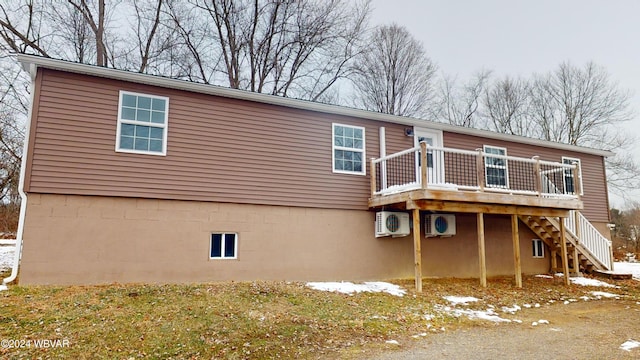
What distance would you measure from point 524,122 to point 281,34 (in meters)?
17.5

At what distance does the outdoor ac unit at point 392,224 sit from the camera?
9453mm

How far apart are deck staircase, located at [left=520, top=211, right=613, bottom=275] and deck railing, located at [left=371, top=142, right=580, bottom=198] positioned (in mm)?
935

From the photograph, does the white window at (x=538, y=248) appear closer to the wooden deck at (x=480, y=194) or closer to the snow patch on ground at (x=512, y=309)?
the wooden deck at (x=480, y=194)

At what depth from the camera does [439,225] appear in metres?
10.3

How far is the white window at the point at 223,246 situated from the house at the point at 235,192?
2cm

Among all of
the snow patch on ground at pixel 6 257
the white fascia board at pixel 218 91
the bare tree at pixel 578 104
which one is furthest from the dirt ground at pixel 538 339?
the bare tree at pixel 578 104

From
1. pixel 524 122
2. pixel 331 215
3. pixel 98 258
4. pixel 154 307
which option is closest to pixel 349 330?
pixel 154 307

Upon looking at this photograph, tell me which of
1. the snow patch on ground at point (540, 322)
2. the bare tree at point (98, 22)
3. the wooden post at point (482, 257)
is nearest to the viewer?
the snow patch on ground at point (540, 322)

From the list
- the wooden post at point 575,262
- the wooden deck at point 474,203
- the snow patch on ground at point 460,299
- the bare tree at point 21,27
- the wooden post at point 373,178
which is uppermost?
the bare tree at point 21,27

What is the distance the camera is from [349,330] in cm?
570

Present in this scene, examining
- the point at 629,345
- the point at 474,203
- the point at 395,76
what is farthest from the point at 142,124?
the point at 395,76

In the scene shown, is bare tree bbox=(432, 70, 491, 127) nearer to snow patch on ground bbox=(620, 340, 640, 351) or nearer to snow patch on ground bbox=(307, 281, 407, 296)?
snow patch on ground bbox=(307, 281, 407, 296)

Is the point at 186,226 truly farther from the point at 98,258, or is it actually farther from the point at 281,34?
the point at 281,34

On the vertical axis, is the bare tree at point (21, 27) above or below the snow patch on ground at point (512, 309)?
above
